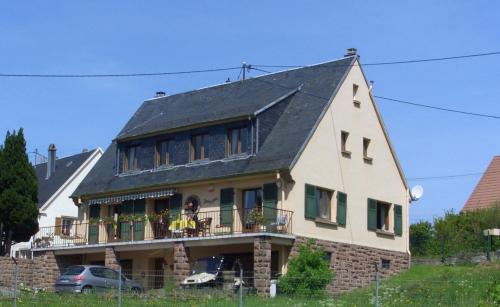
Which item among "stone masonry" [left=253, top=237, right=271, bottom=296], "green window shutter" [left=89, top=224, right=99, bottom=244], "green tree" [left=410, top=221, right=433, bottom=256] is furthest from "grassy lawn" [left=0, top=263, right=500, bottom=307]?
"green tree" [left=410, top=221, right=433, bottom=256]

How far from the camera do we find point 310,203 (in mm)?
35062

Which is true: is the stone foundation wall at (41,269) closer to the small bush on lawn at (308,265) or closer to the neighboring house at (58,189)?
the neighboring house at (58,189)

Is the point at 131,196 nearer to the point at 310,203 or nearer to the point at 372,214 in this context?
the point at 310,203

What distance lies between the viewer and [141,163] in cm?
4059

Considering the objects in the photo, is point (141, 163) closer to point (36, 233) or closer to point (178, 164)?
point (178, 164)

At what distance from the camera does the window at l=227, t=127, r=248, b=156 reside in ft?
120

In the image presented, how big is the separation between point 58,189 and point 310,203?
76.4ft

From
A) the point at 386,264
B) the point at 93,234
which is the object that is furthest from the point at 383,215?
the point at 93,234

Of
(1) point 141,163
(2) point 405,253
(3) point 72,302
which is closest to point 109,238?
(1) point 141,163

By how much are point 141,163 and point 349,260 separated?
10321mm

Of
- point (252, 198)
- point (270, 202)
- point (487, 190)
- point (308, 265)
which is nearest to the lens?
point (308, 265)

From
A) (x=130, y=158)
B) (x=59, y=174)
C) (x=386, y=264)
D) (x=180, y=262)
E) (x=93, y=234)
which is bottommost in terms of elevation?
(x=180, y=262)

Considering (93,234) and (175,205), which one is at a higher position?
(175,205)

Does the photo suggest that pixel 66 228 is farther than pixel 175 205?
Yes
